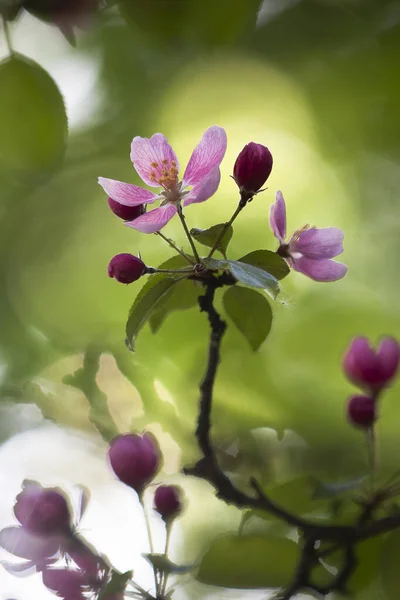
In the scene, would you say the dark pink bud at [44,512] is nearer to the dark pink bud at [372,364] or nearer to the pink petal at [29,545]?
the pink petal at [29,545]

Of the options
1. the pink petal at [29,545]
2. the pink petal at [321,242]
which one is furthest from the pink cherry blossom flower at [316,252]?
the pink petal at [29,545]

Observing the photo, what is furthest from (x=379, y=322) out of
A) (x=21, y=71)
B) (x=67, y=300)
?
(x=21, y=71)

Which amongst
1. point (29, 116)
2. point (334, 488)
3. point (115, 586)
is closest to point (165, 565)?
point (115, 586)

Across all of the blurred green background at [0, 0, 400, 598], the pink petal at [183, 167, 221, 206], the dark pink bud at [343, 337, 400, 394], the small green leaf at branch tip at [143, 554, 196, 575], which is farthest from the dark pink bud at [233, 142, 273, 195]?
the blurred green background at [0, 0, 400, 598]

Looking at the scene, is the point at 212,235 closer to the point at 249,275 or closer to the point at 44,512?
the point at 249,275

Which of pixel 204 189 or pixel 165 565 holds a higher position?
pixel 204 189

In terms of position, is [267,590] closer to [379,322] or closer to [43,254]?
[379,322]
